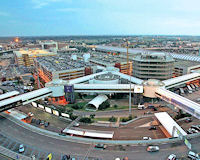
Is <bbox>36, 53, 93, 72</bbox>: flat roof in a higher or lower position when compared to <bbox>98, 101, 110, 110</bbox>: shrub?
higher

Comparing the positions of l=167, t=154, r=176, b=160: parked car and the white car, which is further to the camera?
the white car

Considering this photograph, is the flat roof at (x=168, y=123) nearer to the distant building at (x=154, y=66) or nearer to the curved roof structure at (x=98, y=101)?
the curved roof structure at (x=98, y=101)

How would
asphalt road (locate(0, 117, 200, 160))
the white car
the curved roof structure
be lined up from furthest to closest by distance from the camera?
the curved roof structure
the white car
asphalt road (locate(0, 117, 200, 160))

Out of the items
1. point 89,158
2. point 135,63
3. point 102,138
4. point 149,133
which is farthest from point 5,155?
point 135,63

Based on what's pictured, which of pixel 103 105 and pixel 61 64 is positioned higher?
pixel 61 64

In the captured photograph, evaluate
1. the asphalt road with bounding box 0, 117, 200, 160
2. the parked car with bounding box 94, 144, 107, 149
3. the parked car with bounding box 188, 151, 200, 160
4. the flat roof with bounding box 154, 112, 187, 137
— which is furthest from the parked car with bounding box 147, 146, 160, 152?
the parked car with bounding box 94, 144, 107, 149

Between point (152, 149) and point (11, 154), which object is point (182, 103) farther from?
point (11, 154)

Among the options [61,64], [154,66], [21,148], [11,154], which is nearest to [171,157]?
[21,148]

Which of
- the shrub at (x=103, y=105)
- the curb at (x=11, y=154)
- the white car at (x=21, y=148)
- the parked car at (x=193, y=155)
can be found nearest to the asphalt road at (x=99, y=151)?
the parked car at (x=193, y=155)

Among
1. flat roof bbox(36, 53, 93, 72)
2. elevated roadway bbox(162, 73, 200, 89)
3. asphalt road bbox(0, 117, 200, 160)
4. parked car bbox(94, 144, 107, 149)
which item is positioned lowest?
asphalt road bbox(0, 117, 200, 160)

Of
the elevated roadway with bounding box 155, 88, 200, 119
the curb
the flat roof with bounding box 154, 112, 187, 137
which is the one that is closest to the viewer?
the curb

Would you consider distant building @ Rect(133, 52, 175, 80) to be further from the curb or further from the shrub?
the curb
